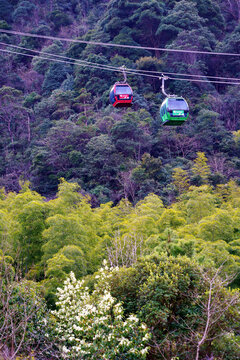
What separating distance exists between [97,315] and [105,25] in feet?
143

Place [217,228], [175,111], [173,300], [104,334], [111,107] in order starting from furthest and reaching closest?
[111,107], [217,228], [175,111], [173,300], [104,334]

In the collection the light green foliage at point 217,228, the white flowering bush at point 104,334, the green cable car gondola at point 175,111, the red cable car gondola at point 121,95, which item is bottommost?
the light green foliage at point 217,228

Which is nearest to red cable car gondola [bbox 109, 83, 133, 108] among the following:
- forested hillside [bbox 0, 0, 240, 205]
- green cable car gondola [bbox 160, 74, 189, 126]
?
green cable car gondola [bbox 160, 74, 189, 126]

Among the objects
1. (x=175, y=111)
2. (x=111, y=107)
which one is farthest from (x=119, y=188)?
(x=175, y=111)

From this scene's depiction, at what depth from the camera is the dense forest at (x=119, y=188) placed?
850cm

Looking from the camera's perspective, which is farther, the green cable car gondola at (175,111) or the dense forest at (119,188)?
the green cable car gondola at (175,111)

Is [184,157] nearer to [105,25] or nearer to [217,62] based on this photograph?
[217,62]

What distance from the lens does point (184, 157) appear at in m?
35.5

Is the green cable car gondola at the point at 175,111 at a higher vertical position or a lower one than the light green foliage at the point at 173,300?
higher

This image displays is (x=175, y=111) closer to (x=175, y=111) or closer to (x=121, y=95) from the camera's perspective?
(x=175, y=111)

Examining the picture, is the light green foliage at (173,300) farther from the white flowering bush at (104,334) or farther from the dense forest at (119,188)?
the white flowering bush at (104,334)

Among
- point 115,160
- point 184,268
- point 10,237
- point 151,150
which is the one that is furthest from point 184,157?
point 184,268

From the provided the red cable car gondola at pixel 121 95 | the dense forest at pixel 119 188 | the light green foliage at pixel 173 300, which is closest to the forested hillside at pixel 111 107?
the dense forest at pixel 119 188

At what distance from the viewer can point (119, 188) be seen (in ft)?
110
